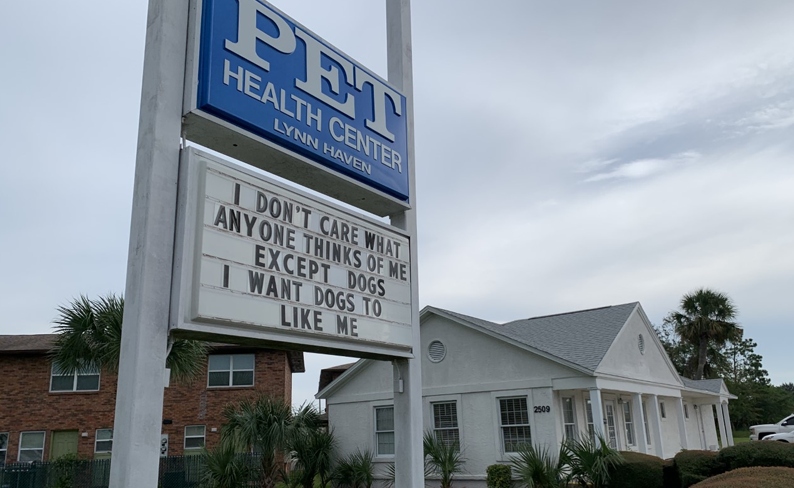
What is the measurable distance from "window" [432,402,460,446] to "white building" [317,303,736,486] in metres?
0.03

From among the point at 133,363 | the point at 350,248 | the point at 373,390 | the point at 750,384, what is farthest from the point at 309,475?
the point at 750,384

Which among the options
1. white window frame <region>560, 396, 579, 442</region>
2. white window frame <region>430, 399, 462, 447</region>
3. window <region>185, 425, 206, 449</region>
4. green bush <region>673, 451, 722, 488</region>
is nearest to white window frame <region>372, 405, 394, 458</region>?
white window frame <region>430, 399, 462, 447</region>

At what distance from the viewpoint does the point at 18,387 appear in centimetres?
2786

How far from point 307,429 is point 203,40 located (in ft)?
52.1

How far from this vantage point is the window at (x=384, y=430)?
21.0 meters

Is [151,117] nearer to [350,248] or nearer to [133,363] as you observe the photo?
[133,363]

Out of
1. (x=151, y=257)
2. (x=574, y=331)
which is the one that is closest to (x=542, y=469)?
(x=574, y=331)

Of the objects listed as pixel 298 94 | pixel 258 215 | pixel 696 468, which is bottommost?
pixel 696 468

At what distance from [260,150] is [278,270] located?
48.7 inches

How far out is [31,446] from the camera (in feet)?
89.5

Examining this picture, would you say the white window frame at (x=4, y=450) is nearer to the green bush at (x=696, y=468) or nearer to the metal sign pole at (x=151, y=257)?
the green bush at (x=696, y=468)

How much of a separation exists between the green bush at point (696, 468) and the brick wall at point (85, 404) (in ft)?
59.5

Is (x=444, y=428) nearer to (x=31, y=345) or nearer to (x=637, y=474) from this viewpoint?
(x=637, y=474)

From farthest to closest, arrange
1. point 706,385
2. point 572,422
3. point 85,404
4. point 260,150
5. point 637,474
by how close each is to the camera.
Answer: point 706,385 → point 85,404 → point 572,422 → point 637,474 → point 260,150
